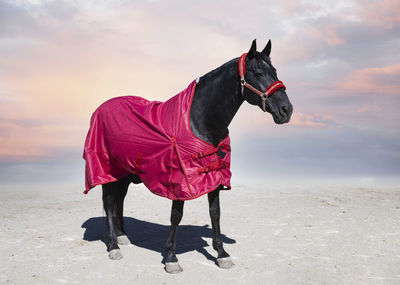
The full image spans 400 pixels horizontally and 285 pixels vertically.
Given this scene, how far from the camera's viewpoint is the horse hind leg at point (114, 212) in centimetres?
579

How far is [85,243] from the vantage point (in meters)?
6.52

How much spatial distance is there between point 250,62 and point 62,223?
540cm

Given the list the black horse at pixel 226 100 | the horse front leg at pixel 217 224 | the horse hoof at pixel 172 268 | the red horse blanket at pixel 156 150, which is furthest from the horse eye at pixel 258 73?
the horse hoof at pixel 172 268

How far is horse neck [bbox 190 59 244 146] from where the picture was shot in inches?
185

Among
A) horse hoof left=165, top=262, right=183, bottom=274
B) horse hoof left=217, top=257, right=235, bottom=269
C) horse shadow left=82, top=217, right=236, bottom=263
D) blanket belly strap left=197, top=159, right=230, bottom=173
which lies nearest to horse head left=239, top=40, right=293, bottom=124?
blanket belly strap left=197, top=159, right=230, bottom=173

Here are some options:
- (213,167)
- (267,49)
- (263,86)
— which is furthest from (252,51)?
(213,167)

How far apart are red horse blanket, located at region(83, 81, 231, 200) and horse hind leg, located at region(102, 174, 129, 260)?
289mm

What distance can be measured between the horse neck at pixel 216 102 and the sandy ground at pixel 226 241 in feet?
6.03

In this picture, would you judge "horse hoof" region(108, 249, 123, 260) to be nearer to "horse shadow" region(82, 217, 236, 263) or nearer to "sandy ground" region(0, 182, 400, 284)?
"sandy ground" region(0, 182, 400, 284)

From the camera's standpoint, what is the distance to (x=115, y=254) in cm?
567

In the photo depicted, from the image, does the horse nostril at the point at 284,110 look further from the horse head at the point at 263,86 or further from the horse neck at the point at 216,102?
the horse neck at the point at 216,102

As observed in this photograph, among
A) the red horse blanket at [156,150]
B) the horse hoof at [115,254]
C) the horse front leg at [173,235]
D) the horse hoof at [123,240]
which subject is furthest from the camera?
the horse hoof at [123,240]

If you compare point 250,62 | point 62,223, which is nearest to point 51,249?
point 62,223

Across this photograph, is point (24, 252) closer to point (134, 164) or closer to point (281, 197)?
point (134, 164)
